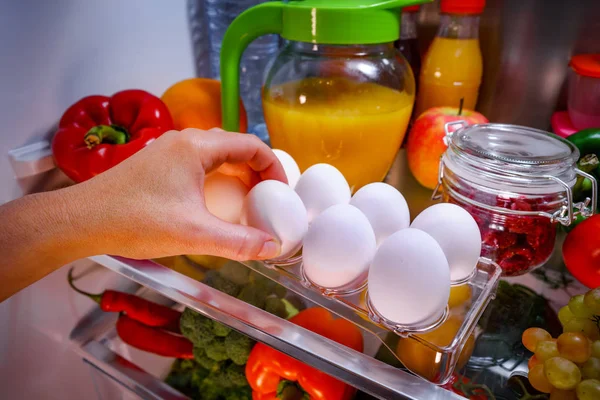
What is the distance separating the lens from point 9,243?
46cm

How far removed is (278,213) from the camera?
510 millimetres

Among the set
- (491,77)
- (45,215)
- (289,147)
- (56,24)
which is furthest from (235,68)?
(491,77)

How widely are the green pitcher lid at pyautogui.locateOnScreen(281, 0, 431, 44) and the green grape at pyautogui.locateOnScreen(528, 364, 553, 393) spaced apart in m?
0.46

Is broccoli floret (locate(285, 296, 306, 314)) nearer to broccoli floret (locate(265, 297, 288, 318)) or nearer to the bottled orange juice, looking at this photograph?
broccoli floret (locate(265, 297, 288, 318))

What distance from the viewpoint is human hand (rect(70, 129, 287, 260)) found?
463mm

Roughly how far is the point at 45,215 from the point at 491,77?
0.84m

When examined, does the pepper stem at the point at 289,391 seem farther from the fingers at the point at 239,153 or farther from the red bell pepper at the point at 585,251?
the red bell pepper at the point at 585,251

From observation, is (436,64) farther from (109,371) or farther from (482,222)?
(109,371)

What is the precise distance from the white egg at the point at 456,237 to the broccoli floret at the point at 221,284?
0.25m

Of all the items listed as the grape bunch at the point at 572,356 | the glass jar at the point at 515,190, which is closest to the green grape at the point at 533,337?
the grape bunch at the point at 572,356

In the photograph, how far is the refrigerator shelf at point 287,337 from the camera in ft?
1.43

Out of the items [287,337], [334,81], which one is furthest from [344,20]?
[287,337]

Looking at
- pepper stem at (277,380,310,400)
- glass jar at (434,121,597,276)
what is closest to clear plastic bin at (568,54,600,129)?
glass jar at (434,121,597,276)

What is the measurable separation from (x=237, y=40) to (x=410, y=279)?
1.68 ft
